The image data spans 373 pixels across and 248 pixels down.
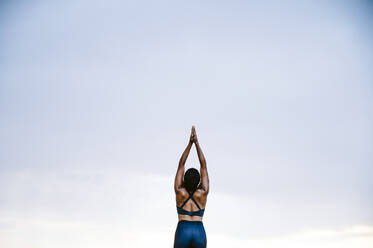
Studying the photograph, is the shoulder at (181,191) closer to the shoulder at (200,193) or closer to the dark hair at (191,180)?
the dark hair at (191,180)

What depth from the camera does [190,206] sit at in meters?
12.4

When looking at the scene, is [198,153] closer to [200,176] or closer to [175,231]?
[200,176]

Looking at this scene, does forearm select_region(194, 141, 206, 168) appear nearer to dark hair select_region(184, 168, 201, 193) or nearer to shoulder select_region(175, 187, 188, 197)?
dark hair select_region(184, 168, 201, 193)

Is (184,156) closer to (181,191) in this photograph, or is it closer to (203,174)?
(203,174)

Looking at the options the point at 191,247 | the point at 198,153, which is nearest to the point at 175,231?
the point at 191,247

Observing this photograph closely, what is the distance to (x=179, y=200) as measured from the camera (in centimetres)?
1238

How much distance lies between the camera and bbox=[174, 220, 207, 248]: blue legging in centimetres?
1238

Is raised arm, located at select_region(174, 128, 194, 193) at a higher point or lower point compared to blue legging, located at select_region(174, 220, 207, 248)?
higher

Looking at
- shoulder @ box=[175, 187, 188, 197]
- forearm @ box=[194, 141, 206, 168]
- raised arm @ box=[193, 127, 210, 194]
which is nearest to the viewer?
shoulder @ box=[175, 187, 188, 197]

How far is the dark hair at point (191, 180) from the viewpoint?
1238 centimetres

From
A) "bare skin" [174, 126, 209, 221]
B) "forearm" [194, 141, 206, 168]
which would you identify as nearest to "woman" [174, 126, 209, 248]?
"bare skin" [174, 126, 209, 221]

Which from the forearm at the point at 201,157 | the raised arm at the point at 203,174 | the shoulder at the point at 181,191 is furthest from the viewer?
the forearm at the point at 201,157

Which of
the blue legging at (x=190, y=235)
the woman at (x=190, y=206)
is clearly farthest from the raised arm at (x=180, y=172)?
the blue legging at (x=190, y=235)

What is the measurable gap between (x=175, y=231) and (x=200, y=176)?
1173mm
